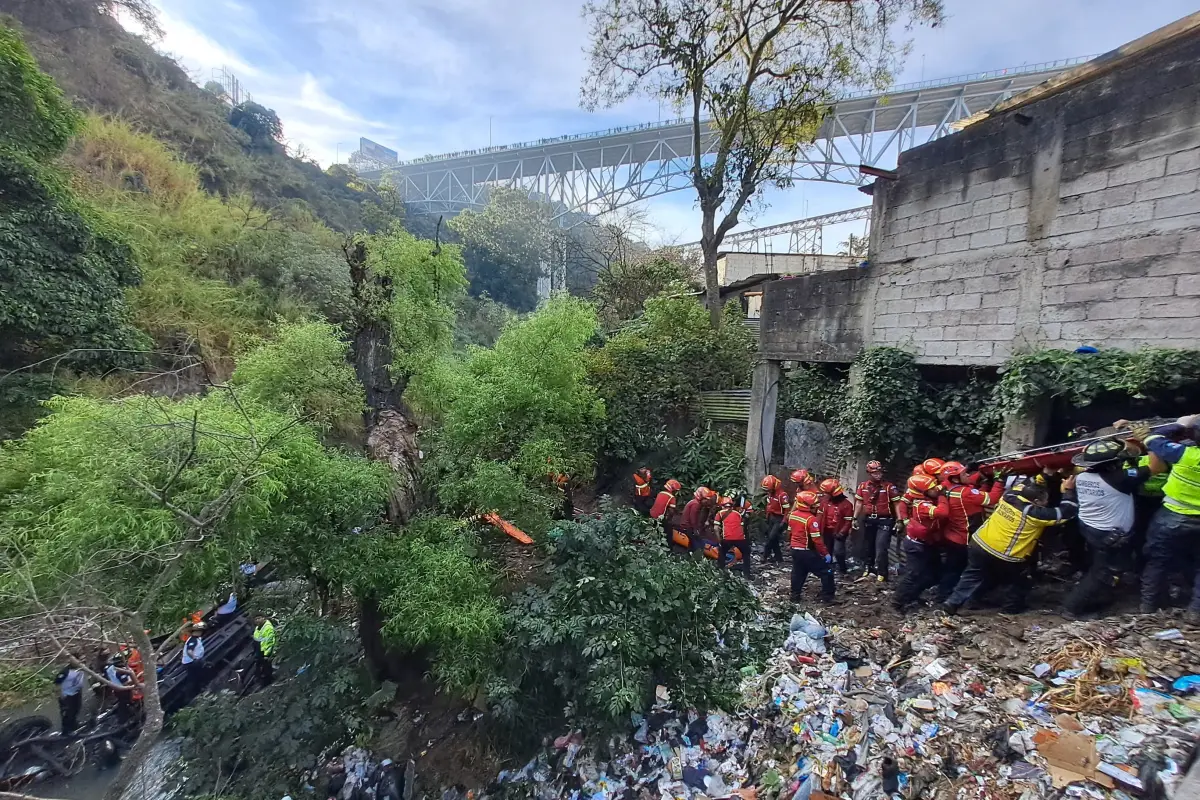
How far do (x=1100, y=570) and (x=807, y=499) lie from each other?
2307mm

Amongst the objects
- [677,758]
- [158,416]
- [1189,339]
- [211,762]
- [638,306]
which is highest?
[638,306]

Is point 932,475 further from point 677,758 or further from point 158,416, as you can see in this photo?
point 158,416

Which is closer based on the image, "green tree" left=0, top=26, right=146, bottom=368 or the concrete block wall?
the concrete block wall

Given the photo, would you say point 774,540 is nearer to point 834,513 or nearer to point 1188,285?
point 834,513

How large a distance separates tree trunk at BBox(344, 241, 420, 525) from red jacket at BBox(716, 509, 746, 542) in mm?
3881

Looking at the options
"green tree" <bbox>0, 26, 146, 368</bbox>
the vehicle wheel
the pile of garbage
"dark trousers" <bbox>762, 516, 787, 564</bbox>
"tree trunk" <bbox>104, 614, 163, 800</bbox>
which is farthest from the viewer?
"green tree" <bbox>0, 26, 146, 368</bbox>

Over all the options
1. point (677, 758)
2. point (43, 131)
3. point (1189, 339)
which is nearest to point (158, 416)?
point (677, 758)

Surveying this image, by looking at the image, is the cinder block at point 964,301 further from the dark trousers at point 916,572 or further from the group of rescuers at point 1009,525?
the dark trousers at point 916,572

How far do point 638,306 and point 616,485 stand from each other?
6.73m

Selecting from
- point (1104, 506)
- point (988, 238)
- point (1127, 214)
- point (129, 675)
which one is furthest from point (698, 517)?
point (129, 675)

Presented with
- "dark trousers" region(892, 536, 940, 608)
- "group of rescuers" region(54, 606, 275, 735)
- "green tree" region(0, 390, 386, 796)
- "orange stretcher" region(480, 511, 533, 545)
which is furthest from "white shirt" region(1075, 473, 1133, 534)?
"group of rescuers" region(54, 606, 275, 735)

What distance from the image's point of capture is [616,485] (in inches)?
406

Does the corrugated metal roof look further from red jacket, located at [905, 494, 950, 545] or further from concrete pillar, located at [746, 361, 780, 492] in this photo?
red jacket, located at [905, 494, 950, 545]

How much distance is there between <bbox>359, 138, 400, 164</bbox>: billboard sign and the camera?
48.8 meters
